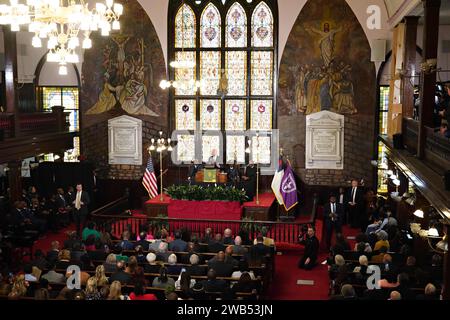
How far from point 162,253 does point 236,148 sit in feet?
32.0

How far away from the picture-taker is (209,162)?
69.9ft

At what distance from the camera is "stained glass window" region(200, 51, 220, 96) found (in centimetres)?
2169

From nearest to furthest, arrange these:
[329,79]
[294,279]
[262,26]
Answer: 1. [294,279]
2. [329,79]
3. [262,26]

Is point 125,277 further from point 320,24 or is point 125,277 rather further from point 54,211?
point 320,24

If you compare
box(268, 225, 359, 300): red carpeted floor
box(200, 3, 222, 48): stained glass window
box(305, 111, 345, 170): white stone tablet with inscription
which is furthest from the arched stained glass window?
box(268, 225, 359, 300): red carpeted floor

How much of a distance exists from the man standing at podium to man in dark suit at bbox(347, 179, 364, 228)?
3.25 m

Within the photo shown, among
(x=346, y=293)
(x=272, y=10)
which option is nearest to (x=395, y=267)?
(x=346, y=293)

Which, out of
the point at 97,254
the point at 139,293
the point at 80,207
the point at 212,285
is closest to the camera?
the point at 139,293

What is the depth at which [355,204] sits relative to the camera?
18812mm

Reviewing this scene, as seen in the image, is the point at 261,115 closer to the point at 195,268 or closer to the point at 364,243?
the point at 364,243

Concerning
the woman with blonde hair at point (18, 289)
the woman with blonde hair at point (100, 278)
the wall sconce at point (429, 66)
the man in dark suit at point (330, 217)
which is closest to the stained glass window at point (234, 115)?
the man in dark suit at point (330, 217)

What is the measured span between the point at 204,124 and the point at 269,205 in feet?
16.2

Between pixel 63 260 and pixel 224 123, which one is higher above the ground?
pixel 224 123

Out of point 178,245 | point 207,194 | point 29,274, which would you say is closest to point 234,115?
point 207,194
